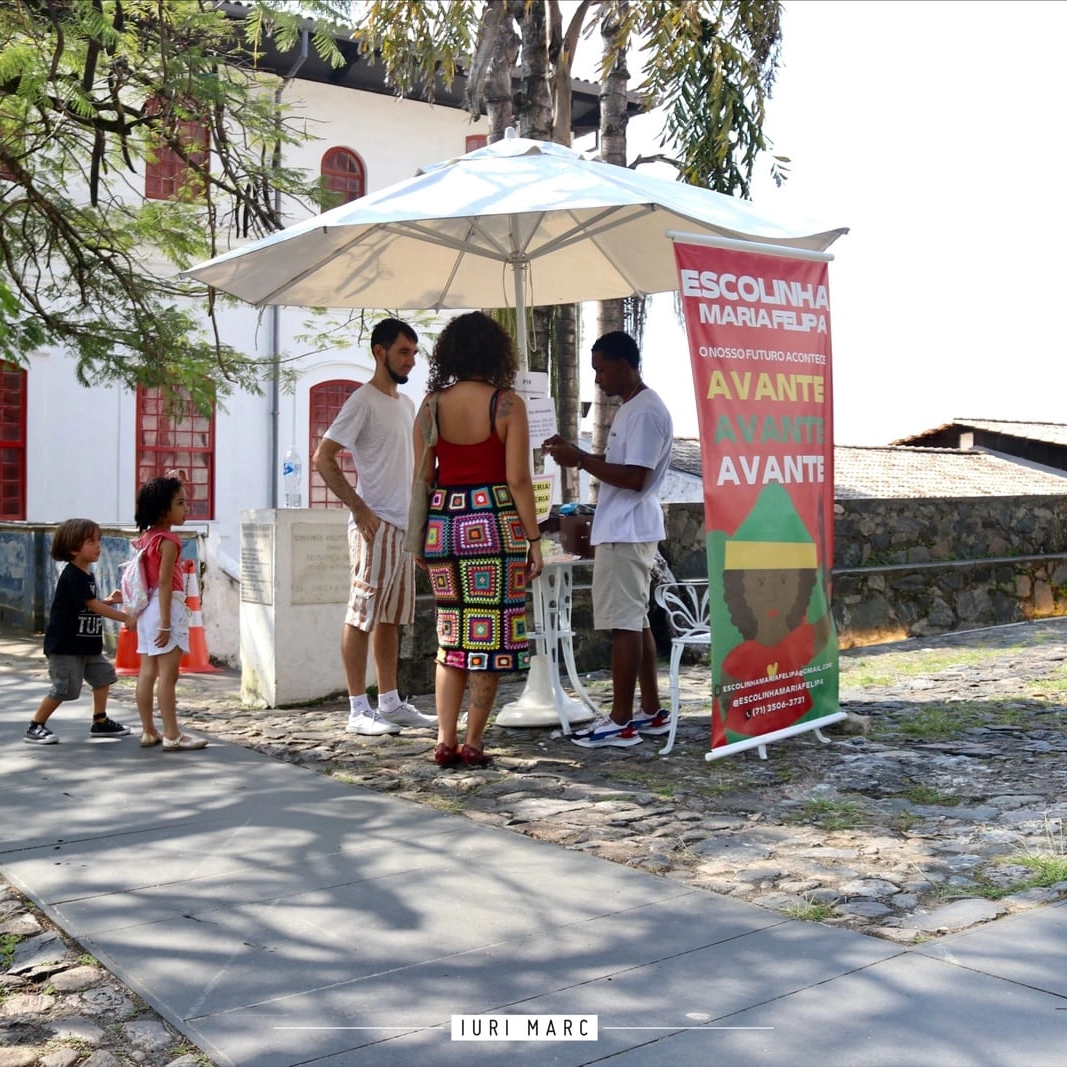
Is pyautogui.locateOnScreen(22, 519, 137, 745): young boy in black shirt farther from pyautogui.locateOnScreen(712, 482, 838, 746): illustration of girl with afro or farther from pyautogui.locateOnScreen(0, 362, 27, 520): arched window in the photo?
pyautogui.locateOnScreen(0, 362, 27, 520): arched window

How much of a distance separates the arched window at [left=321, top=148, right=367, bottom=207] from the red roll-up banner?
16.6 meters

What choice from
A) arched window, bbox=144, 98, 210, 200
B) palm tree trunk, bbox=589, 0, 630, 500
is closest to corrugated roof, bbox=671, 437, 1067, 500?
palm tree trunk, bbox=589, 0, 630, 500

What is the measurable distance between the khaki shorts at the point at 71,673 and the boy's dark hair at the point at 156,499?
0.84 metres

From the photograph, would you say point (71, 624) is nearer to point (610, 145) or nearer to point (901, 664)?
point (901, 664)

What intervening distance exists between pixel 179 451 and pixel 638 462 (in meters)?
15.0

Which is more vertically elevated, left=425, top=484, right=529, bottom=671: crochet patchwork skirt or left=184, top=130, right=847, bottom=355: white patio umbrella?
left=184, top=130, right=847, bottom=355: white patio umbrella

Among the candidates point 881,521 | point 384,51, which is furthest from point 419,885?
point 384,51

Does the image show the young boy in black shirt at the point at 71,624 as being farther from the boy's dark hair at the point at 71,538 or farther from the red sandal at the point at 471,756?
the red sandal at the point at 471,756

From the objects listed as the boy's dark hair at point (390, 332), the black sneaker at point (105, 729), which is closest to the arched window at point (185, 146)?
the boy's dark hair at point (390, 332)

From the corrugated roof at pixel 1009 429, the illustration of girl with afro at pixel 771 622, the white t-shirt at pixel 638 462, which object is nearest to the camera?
the illustration of girl with afro at pixel 771 622

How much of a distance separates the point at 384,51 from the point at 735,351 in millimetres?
7597

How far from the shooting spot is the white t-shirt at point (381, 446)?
6.41m

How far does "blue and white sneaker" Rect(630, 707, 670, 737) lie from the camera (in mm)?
6457

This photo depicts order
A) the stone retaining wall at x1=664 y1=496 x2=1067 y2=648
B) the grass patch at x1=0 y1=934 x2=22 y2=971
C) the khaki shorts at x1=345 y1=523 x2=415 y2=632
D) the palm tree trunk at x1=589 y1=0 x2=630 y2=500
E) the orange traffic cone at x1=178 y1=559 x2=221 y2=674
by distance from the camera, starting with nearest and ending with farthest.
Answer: the grass patch at x1=0 y1=934 x2=22 y2=971 < the khaki shorts at x1=345 y1=523 x2=415 y2=632 < the orange traffic cone at x1=178 y1=559 x2=221 y2=674 < the stone retaining wall at x1=664 y1=496 x2=1067 y2=648 < the palm tree trunk at x1=589 y1=0 x2=630 y2=500
